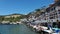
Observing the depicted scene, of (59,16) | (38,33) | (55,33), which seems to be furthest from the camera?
(59,16)

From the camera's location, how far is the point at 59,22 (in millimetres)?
62094

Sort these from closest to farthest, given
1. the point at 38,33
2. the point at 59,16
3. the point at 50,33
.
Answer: the point at 50,33 → the point at 38,33 → the point at 59,16

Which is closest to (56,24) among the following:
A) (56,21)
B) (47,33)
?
(56,21)

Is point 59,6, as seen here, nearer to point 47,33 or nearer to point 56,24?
point 56,24

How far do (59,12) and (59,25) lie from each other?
5352 millimetres

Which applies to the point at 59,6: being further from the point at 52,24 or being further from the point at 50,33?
the point at 50,33

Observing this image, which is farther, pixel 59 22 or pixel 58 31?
pixel 59 22

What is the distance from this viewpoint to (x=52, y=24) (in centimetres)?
6519

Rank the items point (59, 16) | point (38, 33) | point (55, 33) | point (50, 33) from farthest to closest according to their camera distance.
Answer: point (59, 16) < point (38, 33) < point (50, 33) < point (55, 33)

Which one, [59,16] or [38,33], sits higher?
[59,16]

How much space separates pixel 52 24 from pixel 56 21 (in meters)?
2.32

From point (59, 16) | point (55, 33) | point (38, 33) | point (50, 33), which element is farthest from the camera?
point (59, 16)

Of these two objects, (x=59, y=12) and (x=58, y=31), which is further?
(x=59, y=12)

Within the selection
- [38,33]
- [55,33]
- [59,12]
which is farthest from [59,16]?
[55,33]
